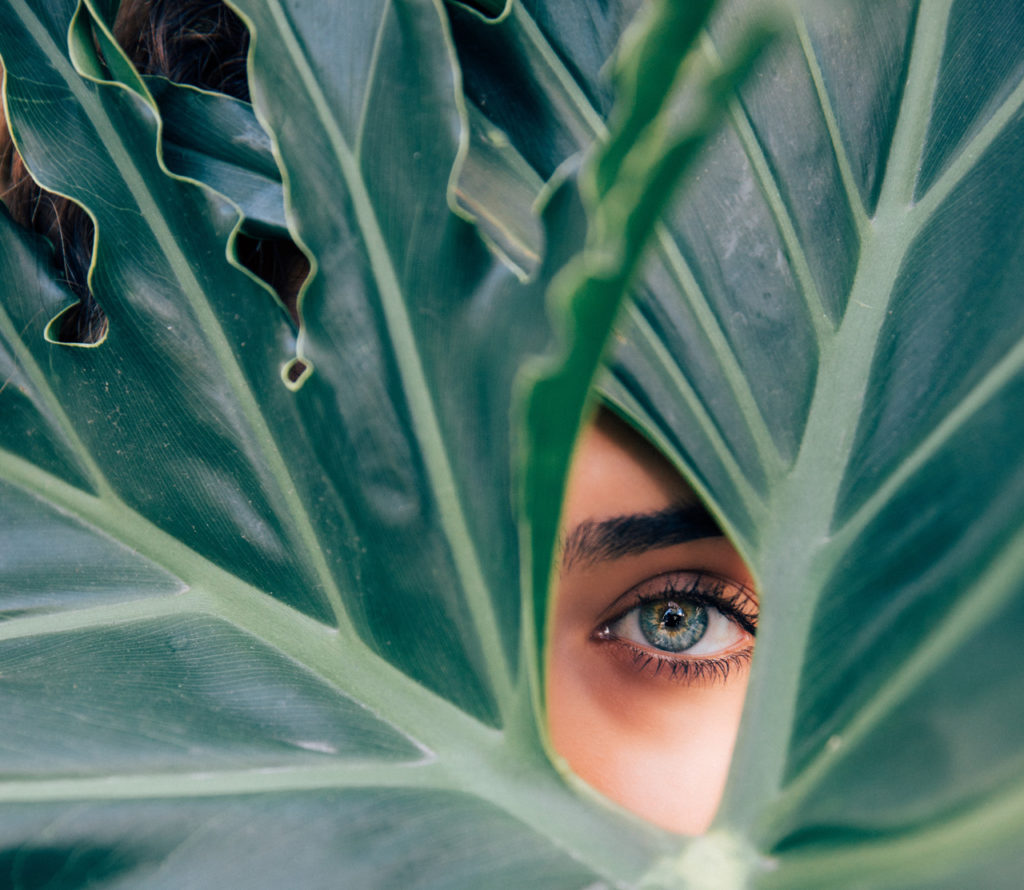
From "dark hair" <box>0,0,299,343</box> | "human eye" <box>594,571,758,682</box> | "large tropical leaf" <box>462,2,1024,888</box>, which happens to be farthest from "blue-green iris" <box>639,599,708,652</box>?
"dark hair" <box>0,0,299,343</box>

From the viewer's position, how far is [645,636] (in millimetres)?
795

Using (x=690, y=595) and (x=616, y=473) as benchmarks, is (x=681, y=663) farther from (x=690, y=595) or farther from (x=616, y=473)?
(x=616, y=473)

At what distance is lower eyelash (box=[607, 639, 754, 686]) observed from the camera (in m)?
0.77

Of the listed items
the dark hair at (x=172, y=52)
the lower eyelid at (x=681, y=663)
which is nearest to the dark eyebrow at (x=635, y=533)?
the lower eyelid at (x=681, y=663)

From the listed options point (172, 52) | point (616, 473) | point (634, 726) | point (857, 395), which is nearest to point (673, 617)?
point (634, 726)

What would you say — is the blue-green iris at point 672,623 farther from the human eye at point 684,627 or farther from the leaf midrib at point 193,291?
the leaf midrib at point 193,291

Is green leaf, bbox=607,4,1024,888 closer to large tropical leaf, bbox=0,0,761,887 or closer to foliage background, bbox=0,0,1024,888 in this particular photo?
foliage background, bbox=0,0,1024,888

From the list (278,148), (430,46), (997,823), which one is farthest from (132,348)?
(997,823)

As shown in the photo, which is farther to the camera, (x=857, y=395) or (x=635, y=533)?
(x=635, y=533)

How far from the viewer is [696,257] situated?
575mm

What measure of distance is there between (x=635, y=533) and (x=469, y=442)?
24 cm

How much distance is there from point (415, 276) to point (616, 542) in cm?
27

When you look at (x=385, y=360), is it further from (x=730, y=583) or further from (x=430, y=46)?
(x=730, y=583)

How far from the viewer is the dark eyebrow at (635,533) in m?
0.62
